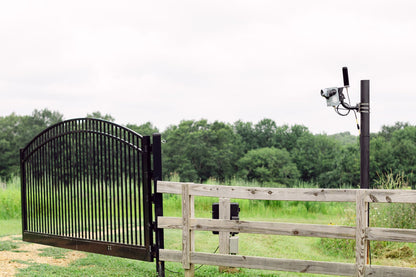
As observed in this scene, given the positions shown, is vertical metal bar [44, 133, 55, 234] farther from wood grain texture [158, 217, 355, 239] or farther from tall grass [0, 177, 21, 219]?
tall grass [0, 177, 21, 219]

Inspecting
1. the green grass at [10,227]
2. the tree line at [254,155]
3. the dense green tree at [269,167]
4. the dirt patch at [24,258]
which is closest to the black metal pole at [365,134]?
the dirt patch at [24,258]

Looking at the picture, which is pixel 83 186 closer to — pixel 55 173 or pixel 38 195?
pixel 55 173

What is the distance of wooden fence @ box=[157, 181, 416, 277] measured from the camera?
16.9 ft

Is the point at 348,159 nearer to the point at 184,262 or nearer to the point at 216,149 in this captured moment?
the point at 216,149

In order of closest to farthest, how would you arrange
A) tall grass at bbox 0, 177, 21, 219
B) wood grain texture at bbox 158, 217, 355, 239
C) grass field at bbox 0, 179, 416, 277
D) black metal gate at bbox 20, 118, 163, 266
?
wood grain texture at bbox 158, 217, 355, 239, black metal gate at bbox 20, 118, 163, 266, grass field at bbox 0, 179, 416, 277, tall grass at bbox 0, 177, 21, 219

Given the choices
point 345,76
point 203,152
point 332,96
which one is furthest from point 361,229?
point 203,152

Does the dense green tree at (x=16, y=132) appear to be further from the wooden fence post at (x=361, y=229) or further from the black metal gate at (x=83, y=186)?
the wooden fence post at (x=361, y=229)

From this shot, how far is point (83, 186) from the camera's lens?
25.6ft

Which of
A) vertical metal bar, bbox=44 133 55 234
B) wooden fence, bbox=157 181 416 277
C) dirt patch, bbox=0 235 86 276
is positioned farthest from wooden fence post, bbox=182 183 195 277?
vertical metal bar, bbox=44 133 55 234

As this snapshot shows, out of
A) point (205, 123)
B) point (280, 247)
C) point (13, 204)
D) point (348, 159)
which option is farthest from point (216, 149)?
point (280, 247)

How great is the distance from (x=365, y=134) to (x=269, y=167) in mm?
32100

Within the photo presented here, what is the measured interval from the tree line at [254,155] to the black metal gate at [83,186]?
2429cm

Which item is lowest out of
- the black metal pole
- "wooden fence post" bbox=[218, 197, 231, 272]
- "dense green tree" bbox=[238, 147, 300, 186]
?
"dense green tree" bbox=[238, 147, 300, 186]

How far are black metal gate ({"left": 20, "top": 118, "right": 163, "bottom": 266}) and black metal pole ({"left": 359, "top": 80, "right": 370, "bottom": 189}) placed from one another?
3.00 m
